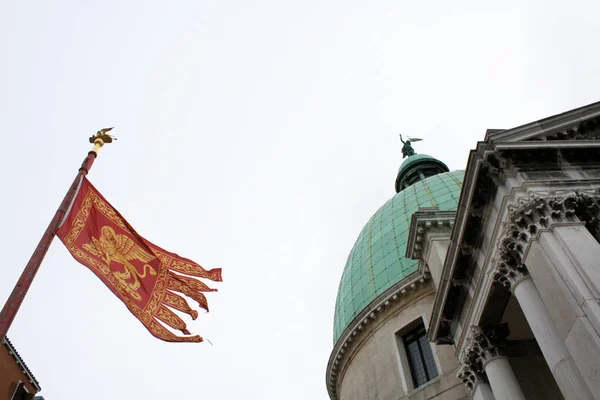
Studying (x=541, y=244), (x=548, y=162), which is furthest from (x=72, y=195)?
(x=548, y=162)

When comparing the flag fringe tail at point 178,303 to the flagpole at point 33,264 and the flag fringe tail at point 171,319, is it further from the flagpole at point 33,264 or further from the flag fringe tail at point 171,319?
the flagpole at point 33,264

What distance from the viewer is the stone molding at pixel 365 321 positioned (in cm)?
2536

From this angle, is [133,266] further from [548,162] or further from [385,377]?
[385,377]

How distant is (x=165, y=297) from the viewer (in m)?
11.9

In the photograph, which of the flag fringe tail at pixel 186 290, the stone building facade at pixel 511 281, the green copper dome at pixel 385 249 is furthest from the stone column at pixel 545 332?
the green copper dome at pixel 385 249

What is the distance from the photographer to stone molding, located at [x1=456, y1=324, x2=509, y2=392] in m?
16.4

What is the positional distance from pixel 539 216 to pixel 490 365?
5599mm

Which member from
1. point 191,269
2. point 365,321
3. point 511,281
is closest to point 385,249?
point 365,321

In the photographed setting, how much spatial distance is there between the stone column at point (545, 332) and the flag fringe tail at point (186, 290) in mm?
8132

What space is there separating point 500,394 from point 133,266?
1116cm

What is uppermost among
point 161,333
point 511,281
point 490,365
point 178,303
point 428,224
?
point 428,224

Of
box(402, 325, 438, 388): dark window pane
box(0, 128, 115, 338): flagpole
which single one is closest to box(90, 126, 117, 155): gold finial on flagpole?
box(0, 128, 115, 338): flagpole

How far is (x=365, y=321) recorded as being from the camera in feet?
89.5

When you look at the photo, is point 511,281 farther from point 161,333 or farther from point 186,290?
point 161,333
